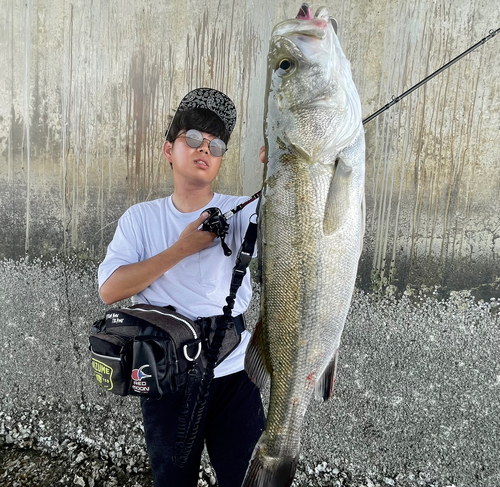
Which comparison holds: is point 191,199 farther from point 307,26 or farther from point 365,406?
point 365,406

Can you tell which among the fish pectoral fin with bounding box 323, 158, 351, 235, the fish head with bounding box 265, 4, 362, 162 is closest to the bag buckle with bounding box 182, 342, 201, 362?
the fish pectoral fin with bounding box 323, 158, 351, 235

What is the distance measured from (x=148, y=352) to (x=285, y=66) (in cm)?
127

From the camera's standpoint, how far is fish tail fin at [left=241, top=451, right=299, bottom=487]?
1354 millimetres

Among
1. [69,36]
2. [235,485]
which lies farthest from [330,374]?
[69,36]

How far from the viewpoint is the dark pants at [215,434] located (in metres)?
1.77

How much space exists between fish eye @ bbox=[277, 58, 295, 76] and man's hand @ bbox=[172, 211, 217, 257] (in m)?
0.68

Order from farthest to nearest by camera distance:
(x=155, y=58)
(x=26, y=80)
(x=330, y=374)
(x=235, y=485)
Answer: (x=26, y=80), (x=155, y=58), (x=235, y=485), (x=330, y=374)

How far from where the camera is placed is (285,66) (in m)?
1.26

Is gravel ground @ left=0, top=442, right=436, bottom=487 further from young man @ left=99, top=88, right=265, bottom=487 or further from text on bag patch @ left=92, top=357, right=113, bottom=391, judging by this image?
text on bag patch @ left=92, top=357, right=113, bottom=391

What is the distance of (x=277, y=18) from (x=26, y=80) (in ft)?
6.71

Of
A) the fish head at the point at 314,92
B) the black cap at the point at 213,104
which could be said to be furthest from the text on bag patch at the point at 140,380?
the black cap at the point at 213,104

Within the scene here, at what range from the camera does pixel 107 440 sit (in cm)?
301

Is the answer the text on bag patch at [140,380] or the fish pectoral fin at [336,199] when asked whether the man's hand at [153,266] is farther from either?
the fish pectoral fin at [336,199]

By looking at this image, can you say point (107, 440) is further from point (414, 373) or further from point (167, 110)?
point (167, 110)
